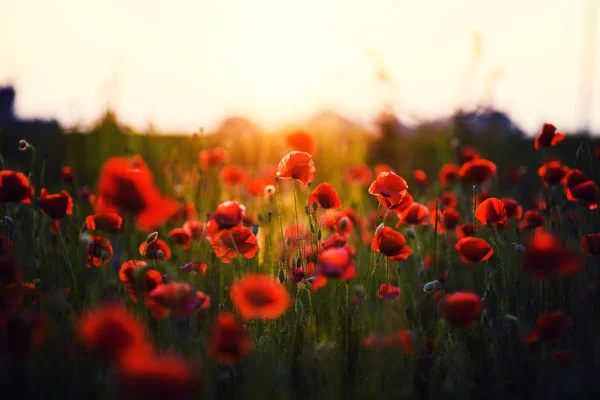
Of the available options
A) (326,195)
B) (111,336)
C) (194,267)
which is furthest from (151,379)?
(326,195)

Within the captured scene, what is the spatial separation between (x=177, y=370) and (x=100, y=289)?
3.73ft

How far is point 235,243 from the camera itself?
1833 mm

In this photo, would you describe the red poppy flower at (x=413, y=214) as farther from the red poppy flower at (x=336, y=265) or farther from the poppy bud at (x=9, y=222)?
the poppy bud at (x=9, y=222)

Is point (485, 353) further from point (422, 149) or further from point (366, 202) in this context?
point (422, 149)

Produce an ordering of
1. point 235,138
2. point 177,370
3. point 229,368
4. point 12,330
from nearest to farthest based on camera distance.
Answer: point 177,370, point 12,330, point 229,368, point 235,138

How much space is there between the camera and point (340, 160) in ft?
15.8

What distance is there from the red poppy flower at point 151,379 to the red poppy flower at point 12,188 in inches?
52.0

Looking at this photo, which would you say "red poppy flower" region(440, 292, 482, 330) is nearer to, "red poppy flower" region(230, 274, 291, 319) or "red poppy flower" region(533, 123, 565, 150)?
"red poppy flower" region(230, 274, 291, 319)

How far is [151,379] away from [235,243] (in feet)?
3.45

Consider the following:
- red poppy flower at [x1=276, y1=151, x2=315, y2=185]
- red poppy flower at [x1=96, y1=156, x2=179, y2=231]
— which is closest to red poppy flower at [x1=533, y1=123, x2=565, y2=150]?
red poppy flower at [x1=276, y1=151, x2=315, y2=185]

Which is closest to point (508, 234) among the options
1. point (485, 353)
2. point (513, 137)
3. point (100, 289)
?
point (485, 353)

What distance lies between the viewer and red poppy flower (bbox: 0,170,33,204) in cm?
183

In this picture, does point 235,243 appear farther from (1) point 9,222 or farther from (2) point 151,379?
(2) point 151,379

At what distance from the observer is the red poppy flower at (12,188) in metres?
1.83
